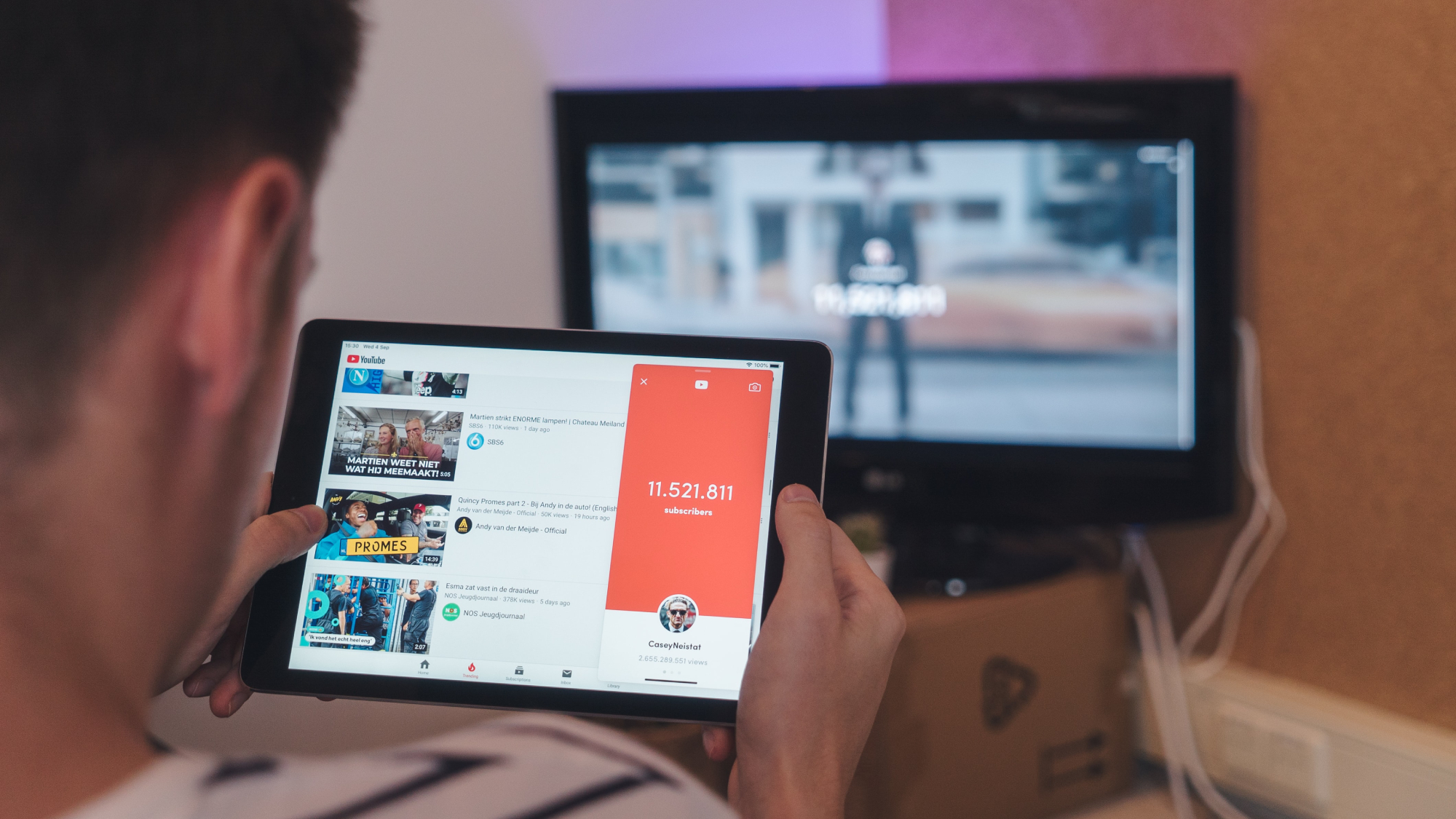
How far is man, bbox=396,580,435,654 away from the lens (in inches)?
26.0

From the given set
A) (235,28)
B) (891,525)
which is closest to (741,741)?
(235,28)

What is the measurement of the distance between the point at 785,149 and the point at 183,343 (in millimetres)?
964

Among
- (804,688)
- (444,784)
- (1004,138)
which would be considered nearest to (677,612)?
(804,688)

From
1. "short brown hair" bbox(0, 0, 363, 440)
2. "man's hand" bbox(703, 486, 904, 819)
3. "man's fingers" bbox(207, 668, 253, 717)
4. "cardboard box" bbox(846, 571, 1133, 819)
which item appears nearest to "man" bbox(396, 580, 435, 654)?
"man's fingers" bbox(207, 668, 253, 717)

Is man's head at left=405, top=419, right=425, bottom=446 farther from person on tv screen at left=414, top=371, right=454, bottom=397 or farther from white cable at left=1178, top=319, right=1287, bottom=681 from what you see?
white cable at left=1178, top=319, right=1287, bottom=681

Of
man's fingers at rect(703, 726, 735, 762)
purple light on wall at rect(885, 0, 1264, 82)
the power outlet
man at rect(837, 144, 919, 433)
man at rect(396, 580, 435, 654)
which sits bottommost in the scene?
the power outlet

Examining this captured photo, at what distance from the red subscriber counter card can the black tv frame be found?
615mm

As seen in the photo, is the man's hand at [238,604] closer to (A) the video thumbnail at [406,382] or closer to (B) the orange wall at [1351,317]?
(A) the video thumbnail at [406,382]

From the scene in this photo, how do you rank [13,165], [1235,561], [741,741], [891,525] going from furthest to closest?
[891,525]
[1235,561]
[741,741]
[13,165]

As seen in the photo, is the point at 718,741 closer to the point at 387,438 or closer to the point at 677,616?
the point at 677,616

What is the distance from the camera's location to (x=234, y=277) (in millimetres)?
346

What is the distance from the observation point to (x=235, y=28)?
340 millimetres

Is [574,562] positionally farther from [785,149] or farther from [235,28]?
[785,149]

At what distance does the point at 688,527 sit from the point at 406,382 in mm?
234
